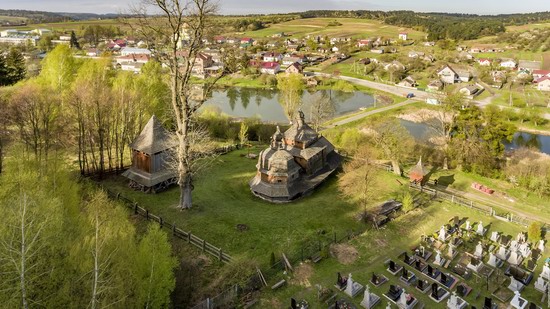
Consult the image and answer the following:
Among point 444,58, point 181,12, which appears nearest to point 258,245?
point 181,12

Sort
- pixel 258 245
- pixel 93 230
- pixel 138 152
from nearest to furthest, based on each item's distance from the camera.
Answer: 1. pixel 93 230
2. pixel 258 245
3. pixel 138 152


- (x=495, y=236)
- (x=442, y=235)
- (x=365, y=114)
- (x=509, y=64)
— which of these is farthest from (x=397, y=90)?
(x=442, y=235)

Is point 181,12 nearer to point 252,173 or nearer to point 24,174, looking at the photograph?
point 24,174

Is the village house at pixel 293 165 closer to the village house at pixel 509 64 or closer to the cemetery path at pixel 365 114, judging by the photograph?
the cemetery path at pixel 365 114

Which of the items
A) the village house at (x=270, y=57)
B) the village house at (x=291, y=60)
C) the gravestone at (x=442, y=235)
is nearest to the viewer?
the gravestone at (x=442, y=235)

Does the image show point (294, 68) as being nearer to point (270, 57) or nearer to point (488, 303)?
point (270, 57)

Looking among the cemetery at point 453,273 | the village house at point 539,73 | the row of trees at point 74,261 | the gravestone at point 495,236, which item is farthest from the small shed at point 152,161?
the village house at point 539,73
